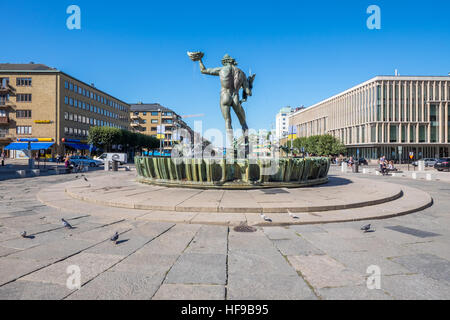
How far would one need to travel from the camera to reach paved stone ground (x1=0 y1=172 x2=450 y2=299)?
2.77 meters

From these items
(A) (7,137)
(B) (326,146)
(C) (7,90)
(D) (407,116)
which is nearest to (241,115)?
(A) (7,137)

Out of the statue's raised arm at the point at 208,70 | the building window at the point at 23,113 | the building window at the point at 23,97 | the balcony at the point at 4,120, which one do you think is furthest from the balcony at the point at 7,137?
the statue's raised arm at the point at 208,70

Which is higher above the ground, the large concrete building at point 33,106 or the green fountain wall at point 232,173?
the large concrete building at point 33,106

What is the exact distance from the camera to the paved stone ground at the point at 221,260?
9.07ft

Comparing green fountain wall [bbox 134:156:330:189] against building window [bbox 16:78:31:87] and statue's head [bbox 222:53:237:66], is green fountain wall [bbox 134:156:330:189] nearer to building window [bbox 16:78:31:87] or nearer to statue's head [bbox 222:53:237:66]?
statue's head [bbox 222:53:237:66]

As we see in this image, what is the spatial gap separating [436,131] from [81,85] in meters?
91.9

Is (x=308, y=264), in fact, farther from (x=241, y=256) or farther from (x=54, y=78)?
(x=54, y=78)

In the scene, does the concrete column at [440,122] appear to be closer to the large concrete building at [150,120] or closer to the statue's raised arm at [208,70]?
the statue's raised arm at [208,70]

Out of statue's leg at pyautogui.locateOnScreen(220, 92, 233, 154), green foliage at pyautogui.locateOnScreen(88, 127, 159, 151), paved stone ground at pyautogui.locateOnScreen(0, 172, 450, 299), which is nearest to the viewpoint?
paved stone ground at pyautogui.locateOnScreen(0, 172, 450, 299)

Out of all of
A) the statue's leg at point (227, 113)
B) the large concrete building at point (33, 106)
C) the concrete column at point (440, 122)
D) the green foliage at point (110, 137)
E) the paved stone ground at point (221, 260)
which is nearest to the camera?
the paved stone ground at point (221, 260)

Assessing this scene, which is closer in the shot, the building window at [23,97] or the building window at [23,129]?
the building window at [23,129]

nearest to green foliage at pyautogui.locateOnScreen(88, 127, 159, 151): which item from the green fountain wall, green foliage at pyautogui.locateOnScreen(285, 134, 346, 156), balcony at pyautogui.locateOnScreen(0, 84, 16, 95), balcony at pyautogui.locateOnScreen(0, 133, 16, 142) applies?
balcony at pyautogui.locateOnScreen(0, 133, 16, 142)

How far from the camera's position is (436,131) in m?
65.5

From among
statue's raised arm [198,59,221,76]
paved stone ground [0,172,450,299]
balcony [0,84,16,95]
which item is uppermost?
balcony [0,84,16,95]
